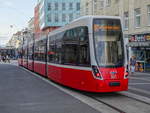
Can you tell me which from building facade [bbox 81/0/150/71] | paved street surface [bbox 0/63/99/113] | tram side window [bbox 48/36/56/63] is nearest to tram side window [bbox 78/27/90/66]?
paved street surface [bbox 0/63/99/113]

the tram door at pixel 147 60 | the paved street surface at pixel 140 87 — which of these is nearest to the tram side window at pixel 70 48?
the paved street surface at pixel 140 87

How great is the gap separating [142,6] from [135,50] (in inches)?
179

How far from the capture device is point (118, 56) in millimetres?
11625

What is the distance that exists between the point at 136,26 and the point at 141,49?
2.70 m

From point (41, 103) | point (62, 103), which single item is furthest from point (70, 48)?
point (41, 103)

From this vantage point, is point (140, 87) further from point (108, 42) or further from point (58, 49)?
point (108, 42)

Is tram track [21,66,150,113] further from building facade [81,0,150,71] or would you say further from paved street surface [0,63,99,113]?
building facade [81,0,150,71]

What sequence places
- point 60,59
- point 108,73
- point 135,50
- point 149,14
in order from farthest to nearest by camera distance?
point 135,50, point 149,14, point 60,59, point 108,73

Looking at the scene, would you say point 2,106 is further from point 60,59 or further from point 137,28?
point 137,28

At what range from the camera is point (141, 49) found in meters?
31.2

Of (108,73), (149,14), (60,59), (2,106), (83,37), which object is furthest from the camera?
(149,14)

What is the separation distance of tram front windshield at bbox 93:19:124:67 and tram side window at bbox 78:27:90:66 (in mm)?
417

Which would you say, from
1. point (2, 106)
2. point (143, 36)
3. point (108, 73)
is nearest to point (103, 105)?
point (108, 73)

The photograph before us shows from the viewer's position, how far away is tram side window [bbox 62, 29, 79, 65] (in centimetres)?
1274
